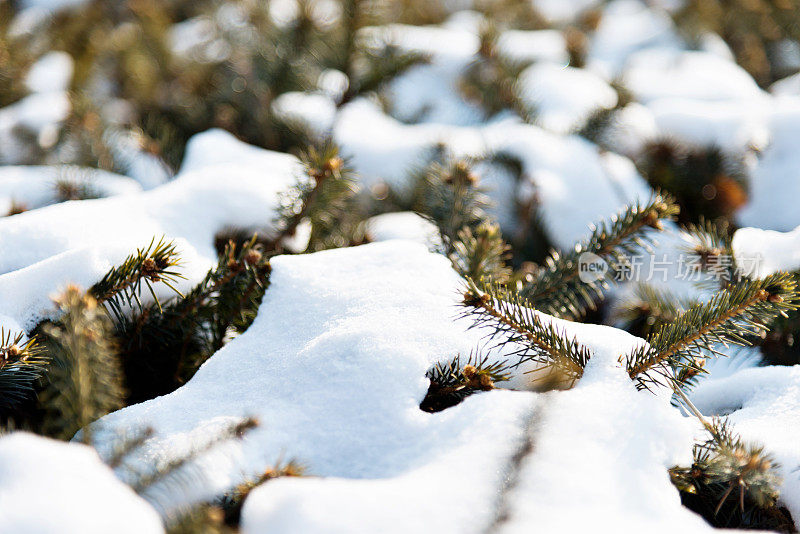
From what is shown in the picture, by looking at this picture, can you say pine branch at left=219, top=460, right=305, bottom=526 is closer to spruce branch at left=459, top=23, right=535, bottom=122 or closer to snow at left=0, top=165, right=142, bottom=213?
snow at left=0, top=165, right=142, bottom=213

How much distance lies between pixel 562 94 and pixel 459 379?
159cm

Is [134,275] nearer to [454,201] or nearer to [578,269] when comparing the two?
[454,201]

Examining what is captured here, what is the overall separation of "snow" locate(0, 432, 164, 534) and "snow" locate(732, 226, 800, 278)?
135cm

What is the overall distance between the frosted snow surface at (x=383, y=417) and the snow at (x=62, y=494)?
0.13 m

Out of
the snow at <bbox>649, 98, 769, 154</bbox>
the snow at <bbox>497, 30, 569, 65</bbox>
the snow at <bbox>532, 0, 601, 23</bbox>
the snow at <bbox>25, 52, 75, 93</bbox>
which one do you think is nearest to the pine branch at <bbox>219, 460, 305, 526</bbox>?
the snow at <bbox>649, 98, 769, 154</bbox>

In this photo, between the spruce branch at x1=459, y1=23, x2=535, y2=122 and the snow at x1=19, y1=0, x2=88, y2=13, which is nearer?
the spruce branch at x1=459, y1=23, x2=535, y2=122

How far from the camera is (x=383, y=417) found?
38.0 inches

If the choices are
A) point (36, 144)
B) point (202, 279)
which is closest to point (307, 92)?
point (36, 144)

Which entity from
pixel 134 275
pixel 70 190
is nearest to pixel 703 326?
pixel 134 275

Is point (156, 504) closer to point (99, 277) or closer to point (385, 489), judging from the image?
point (385, 489)

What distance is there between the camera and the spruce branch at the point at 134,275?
3.53ft

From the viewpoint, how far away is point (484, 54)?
7.52ft

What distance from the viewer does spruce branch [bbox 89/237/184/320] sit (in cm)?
108

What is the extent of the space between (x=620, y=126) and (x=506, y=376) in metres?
1.37
